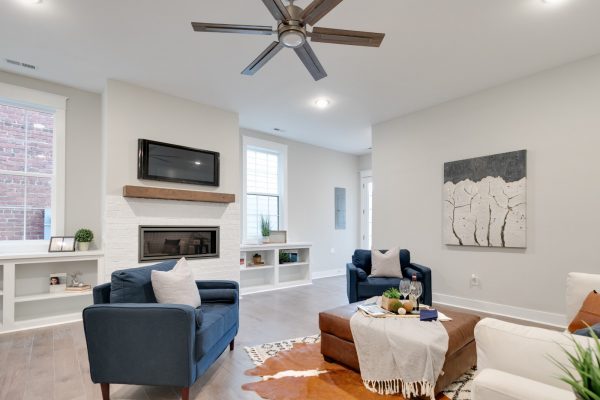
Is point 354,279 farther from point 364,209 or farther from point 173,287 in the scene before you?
point 364,209

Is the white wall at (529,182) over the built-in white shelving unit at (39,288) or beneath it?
over

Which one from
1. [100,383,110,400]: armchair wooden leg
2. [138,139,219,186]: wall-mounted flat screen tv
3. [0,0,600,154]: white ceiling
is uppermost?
[0,0,600,154]: white ceiling

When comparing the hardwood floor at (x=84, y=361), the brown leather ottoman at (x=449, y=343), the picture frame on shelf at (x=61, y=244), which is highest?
the picture frame on shelf at (x=61, y=244)

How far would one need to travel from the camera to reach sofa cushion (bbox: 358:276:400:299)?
3930mm

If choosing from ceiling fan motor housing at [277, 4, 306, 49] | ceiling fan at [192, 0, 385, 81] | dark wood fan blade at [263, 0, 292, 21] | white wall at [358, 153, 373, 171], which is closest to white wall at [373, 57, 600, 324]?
white wall at [358, 153, 373, 171]

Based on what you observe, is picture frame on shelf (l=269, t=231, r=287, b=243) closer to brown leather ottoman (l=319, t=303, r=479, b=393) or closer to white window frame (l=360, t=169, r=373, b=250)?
white window frame (l=360, t=169, r=373, b=250)

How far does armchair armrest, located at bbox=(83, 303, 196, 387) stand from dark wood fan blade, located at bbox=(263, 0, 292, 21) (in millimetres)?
1883

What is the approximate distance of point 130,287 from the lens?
7.65 ft

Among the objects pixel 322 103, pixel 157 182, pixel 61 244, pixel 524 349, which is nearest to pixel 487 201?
pixel 322 103

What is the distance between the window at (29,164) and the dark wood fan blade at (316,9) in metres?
3.82

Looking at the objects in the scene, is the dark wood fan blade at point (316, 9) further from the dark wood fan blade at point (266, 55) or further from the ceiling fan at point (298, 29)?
the dark wood fan blade at point (266, 55)

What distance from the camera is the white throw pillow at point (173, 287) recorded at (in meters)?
2.42

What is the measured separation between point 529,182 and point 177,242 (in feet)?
14.8

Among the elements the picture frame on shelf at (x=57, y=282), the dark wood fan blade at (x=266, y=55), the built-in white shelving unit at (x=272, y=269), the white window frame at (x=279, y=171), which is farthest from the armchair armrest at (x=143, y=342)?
the white window frame at (x=279, y=171)
